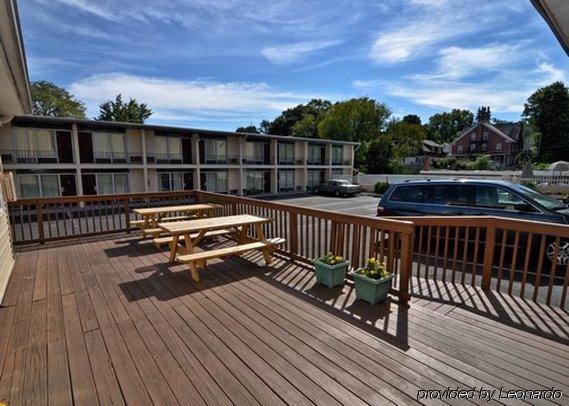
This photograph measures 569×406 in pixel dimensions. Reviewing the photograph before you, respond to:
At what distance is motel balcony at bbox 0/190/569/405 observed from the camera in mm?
1979

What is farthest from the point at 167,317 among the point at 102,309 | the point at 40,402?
the point at 40,402

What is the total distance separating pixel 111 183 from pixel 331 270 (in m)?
18.6

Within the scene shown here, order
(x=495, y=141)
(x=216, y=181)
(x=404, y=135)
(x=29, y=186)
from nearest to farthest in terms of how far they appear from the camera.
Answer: (x=29, y=186), (x=216, y=181), (x=404, y=135), (x=495, y=141)

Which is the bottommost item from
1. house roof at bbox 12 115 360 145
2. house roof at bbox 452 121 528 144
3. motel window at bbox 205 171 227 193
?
motel window at bbox 205 171 227 193

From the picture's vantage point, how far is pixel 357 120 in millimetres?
37531

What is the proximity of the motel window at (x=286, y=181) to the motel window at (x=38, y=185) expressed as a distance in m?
16.4

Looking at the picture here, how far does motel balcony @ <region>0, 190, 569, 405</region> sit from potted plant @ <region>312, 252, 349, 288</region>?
13 centimetres

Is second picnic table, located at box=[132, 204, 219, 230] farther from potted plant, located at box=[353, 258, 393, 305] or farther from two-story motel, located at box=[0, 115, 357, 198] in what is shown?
two-story motel, located at box=[0, 115, 357, 198]

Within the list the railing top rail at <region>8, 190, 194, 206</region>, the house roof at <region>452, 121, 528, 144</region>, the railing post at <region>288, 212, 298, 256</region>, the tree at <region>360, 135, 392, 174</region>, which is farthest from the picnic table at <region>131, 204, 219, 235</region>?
the house roof at <region>452, 121, 528, 144</region>

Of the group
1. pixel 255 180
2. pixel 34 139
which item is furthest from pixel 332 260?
pixel 255 180

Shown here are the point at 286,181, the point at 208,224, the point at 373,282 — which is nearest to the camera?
the point at 373,282

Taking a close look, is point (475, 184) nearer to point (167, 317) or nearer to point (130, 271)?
point (167, 317)

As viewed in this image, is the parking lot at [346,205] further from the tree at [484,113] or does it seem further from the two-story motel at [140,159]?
the tree at [484,113]

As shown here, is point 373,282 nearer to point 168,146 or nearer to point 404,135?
point 168,146
